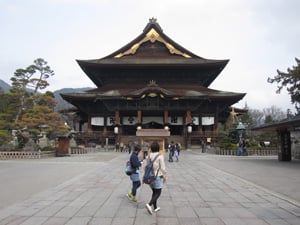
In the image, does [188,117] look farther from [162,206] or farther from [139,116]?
[162,206]

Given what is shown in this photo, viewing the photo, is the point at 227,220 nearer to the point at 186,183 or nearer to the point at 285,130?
the point at 186,183

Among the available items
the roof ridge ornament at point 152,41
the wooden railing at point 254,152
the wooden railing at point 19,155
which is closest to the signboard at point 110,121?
the roof ridge ornament at point 152,41

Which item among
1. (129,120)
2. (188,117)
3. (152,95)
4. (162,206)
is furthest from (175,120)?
(162,206)

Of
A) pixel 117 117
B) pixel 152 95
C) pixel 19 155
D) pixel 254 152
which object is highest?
pixel 152 95

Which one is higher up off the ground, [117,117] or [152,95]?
[152,95]

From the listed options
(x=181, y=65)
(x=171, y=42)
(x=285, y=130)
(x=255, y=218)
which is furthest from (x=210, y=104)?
(x=255, y=218)

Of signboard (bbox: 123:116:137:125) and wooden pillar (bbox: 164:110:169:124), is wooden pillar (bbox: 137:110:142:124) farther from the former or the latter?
wooden pillar (bbox: 164:110:169:124)

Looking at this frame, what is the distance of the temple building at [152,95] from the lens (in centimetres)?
3516

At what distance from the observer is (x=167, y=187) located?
9.37 m

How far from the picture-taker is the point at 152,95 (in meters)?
35.0

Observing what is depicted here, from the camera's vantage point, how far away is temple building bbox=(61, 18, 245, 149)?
115 feet

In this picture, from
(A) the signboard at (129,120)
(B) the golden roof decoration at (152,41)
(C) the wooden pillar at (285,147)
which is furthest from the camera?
(B) the golden roof decoration at (152,41)

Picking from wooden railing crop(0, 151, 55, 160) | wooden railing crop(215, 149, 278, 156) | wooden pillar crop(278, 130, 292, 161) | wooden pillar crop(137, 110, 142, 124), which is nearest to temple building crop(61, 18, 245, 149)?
wooden pillar crop(137, 110, 142, 124)

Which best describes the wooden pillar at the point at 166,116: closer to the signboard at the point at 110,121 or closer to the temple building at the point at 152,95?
the temple building at the point at 152,95
